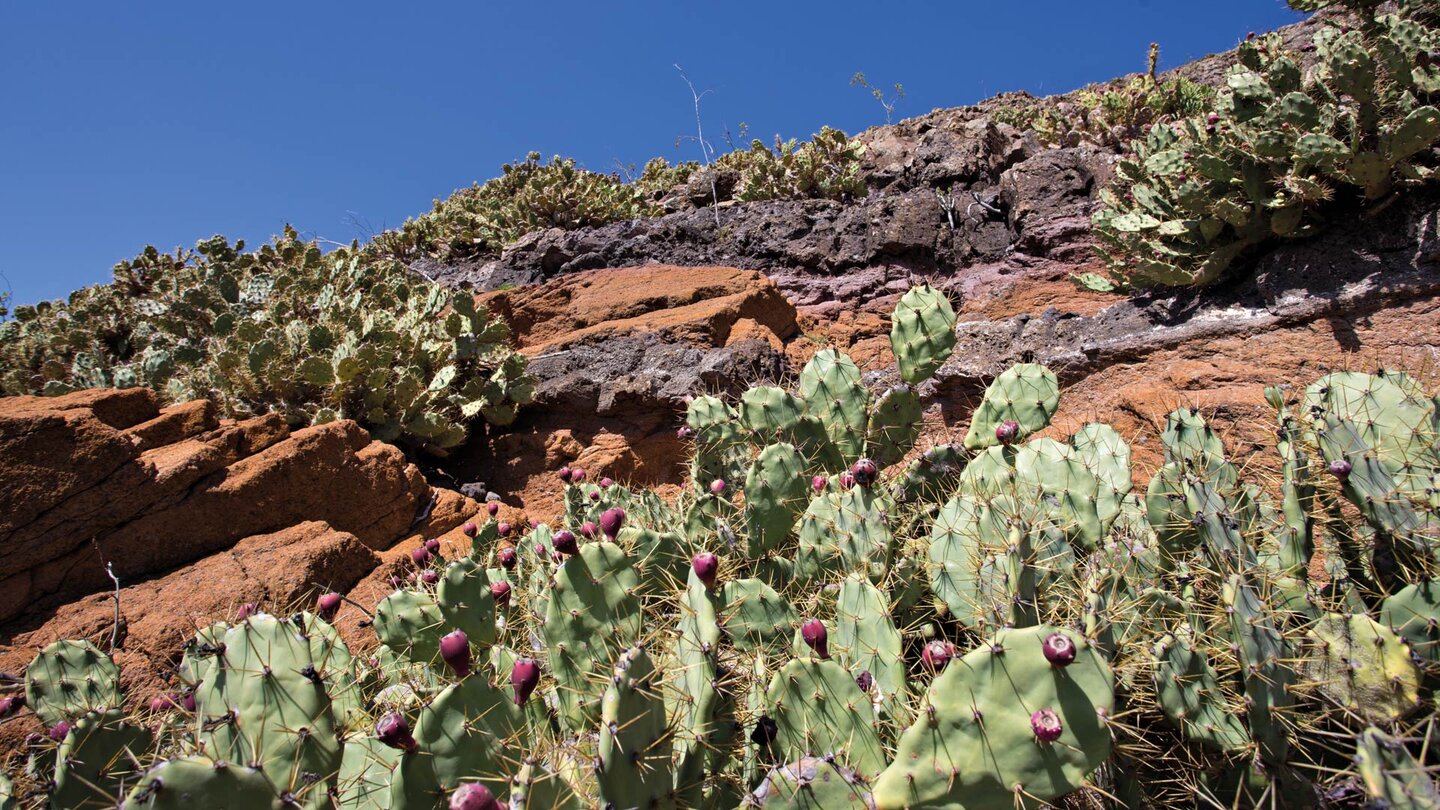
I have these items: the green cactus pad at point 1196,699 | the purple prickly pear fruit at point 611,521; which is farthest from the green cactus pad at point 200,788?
the green cactus pad at point 1196,699

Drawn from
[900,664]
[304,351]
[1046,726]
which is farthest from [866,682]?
[304,351]

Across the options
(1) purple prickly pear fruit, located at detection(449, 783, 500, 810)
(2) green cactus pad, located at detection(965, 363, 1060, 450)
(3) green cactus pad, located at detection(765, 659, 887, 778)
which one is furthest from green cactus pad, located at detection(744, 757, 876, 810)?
(2) green cactus pad, located at detection(965, 363, 1060, 450)

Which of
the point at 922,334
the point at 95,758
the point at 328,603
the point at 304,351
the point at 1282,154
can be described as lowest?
the point at 95,758

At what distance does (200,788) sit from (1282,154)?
18.6 ft

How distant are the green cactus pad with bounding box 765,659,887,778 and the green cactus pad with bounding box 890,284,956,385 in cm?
243

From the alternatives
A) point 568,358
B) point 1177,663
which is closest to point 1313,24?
point 568,358

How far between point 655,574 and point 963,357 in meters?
3.21

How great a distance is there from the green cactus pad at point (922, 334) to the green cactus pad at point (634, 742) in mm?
2736

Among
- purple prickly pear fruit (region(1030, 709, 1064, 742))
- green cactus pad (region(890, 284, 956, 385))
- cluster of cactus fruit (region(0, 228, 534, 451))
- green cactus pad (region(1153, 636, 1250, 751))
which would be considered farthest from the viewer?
cluster of cactus fruit (region(0, 228, 534, 451))

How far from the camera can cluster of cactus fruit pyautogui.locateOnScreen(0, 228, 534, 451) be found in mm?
5105

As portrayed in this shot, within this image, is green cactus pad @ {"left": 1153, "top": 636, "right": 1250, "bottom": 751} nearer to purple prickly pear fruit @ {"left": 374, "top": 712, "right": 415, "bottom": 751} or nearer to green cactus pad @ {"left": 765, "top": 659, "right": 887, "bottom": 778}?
green cactus pad @ {"left": 765, "top": 659, "right": 887, "bottom": 778}

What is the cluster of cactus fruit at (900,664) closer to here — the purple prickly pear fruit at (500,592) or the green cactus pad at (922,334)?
the purple prickly pear fruit at (500,592)

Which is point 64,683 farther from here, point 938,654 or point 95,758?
point 938,654

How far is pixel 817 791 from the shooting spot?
1705 mm
